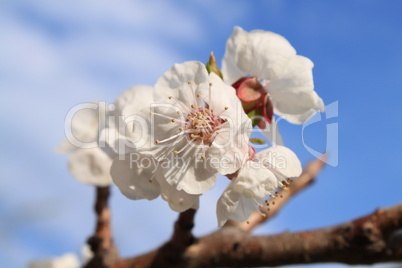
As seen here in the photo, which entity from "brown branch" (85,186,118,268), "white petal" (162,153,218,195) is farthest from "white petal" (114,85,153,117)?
"brown branch" (85,186,118,268)

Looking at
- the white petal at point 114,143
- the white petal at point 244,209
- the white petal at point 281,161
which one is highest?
the white petal at point 114,143

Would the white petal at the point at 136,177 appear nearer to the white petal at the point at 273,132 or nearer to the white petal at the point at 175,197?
the white petal at the point at 175,197

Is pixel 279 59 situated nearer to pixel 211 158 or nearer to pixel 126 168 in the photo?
pixel 211 158

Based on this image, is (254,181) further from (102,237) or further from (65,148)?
(65,148)

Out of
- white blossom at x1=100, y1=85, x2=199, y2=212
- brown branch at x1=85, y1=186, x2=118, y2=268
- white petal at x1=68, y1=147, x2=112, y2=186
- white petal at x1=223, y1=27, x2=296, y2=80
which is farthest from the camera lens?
white petal at x1=68, y1=147, x2=112, y2=186

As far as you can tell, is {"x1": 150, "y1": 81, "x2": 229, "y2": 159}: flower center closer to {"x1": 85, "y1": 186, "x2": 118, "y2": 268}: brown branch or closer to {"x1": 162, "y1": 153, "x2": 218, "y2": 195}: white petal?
{"x1": 162, "y1": 153, "x2": 218, "y2": 195}: white petal

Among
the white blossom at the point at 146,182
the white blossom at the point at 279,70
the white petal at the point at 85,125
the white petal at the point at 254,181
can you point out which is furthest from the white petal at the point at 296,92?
the white petal at the point at 85,125

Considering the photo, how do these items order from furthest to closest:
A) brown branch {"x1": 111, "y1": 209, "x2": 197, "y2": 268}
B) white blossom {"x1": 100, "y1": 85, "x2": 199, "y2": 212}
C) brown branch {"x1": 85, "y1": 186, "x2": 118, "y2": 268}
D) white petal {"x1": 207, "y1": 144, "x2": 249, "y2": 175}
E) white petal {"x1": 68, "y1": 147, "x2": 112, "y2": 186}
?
white petal {"x1": 68, "y1": 147, "x2": 112, "y2": 186} < brown branch {"x1": 85, "y1": 186, "x2": 118, "y2": 268} < brown branch {"x1": 111, "y1": 209, "x2": 197, "y2": 268} < white blossom {"x1": 100, "y1": 85, "x2": 199, "y2": 212} < white petal {"x1": 207, "y1": 144, "x2": 249, "y2": 175}
